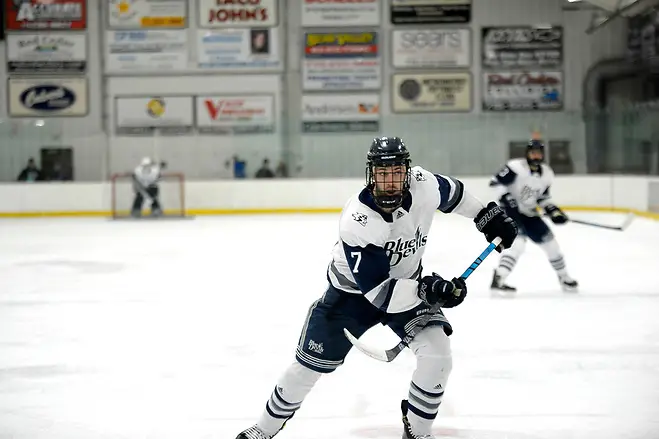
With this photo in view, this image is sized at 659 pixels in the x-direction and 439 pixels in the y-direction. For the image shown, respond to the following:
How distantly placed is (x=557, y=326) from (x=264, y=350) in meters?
1.60

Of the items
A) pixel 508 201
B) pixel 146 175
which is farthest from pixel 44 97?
A: pixel 508 201

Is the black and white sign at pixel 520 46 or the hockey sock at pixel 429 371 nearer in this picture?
the hockey sock at pixel 429 371

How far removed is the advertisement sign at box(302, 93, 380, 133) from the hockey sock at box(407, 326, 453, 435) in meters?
14.0

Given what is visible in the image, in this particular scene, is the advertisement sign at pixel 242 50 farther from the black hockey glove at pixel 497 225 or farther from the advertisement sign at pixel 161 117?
the black hockey glove at pixel 497 225

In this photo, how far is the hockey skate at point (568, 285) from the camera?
6.36 meters

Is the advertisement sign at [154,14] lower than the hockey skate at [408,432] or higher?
higher

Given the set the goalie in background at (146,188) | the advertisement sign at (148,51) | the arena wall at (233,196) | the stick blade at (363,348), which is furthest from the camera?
the advertisement sign at (148,51)

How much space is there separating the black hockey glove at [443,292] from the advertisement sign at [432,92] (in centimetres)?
1442

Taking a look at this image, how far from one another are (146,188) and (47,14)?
4819 mm

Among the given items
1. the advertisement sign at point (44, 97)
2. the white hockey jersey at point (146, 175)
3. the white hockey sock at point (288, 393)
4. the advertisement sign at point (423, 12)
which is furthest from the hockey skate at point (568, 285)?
the advertisement sign at point (44, 97)

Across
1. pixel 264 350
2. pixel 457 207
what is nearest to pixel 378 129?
pixel 264 350

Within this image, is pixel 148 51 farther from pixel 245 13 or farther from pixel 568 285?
pixel 568 285

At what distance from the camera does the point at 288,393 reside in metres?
2.69

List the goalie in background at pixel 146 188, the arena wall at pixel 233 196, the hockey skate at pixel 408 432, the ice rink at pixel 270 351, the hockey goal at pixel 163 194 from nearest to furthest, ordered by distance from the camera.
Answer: the hockey skate at pixel 408 432
the ice rink at pixel 270 351
the goalie in background at pixel 146 188
the arena wall at pixel 233 196
the hockey goal at pixel 163 194
